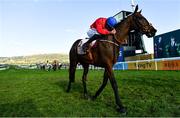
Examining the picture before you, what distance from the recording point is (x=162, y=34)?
35.8 meters

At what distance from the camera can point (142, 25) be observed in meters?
10.1

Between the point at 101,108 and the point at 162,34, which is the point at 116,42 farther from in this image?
the point at 162,34

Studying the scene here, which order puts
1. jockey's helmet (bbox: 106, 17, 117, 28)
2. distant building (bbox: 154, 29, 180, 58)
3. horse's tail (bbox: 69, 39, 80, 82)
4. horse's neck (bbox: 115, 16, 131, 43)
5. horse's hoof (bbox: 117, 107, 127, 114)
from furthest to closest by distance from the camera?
distant building (bbox: 154, 29, 180, 58) < horse's tail (bbox: 69, 39, 80, 82) < jockey's helmet (bbox: 106, 17, 117, 28) < horse's neck (bbox: 115, 16, 131, 43) < horse's hoof (bbox: 117, 107, 127, 114)

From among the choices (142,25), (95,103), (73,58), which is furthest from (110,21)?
(73,58)

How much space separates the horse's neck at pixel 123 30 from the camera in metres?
10.1

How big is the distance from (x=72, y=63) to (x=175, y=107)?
4926 millimetres

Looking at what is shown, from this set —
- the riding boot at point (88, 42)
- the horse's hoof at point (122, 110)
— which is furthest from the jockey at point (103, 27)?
the horse's hoof at point (122, 110)

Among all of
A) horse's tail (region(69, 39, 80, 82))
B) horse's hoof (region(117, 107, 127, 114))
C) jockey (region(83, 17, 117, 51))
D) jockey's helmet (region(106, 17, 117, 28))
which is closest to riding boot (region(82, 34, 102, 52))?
jockey (region(83, 17, 117, 51))

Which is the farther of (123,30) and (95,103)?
(123,30)

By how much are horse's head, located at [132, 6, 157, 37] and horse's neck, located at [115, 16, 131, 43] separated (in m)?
0.20

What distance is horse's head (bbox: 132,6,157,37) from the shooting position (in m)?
10.1

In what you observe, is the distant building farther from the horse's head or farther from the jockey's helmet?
the jockey's helmet

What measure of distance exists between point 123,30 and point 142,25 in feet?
2.03

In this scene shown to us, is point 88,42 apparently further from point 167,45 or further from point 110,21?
point 167,45
